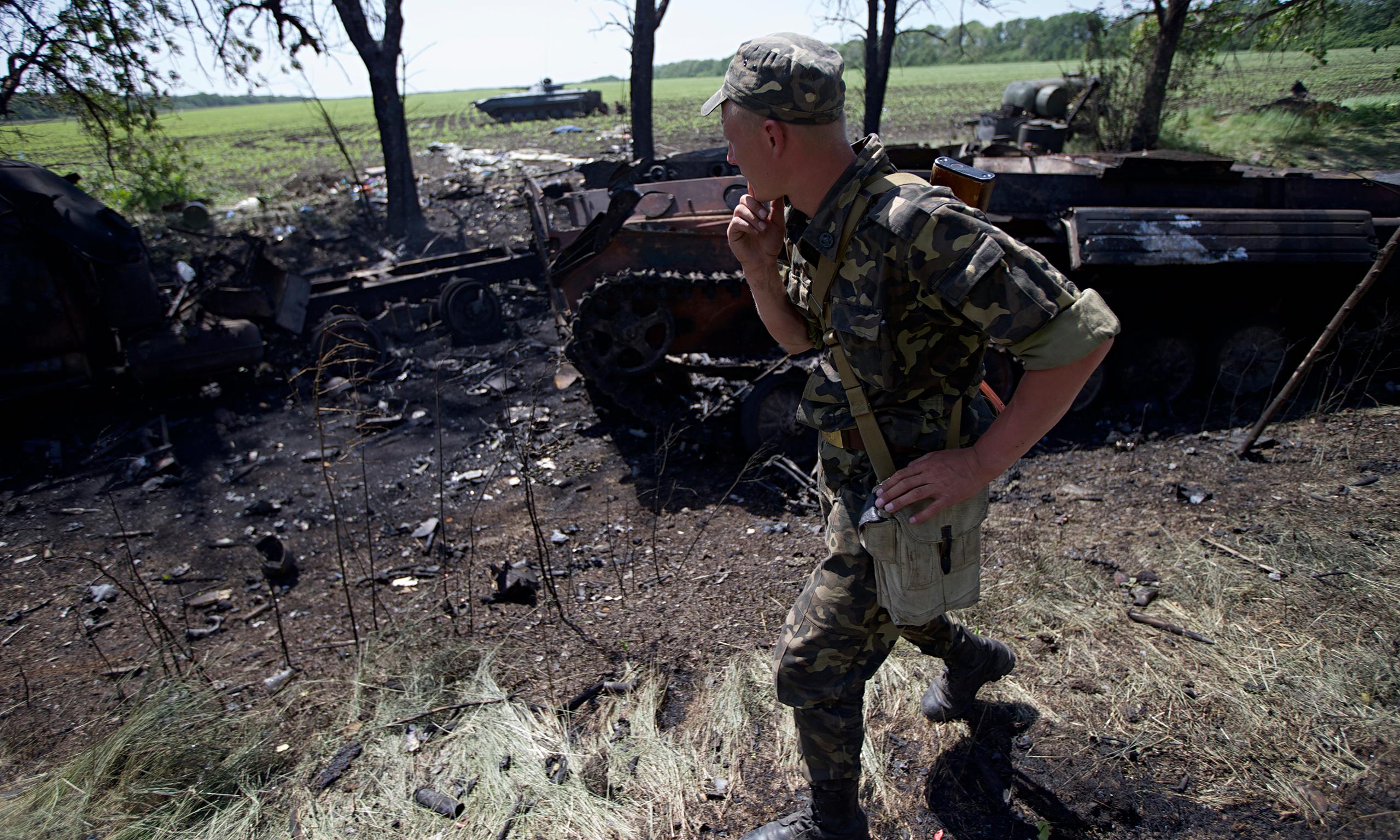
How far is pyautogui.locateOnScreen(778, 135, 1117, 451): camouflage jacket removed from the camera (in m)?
1.59

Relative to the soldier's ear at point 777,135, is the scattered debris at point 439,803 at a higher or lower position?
lower

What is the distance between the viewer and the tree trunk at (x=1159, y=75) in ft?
43.5

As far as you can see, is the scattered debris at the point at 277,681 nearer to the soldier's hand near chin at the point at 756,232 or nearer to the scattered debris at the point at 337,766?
the scattered debris at the point at 337,766

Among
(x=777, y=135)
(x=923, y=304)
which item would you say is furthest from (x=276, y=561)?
(x=923, y=304)

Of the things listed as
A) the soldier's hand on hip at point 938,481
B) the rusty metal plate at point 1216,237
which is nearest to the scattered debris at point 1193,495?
the rusty metal plate at point 1216,237

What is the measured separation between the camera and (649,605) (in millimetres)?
3832

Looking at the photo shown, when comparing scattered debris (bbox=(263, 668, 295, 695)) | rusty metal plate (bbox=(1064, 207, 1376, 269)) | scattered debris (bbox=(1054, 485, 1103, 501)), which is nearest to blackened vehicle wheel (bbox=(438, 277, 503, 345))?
scattered debris (bbox=(263, 668, 295, 695))

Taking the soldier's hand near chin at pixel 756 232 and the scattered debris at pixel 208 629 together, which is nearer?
the soldier's hand near chin at pixel 756 232

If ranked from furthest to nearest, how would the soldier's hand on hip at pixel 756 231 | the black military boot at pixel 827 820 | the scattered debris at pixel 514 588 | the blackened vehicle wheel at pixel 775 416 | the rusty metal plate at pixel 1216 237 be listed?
1. the rusty metal plate at pixel 1216 237
2. the blackened vehicle wheel at pixel 775 416
3. the scattered debris at pixel 514 588
4. the black military boot at pixel 827 820
5. the soldier's hand on hip at pixel 756 231

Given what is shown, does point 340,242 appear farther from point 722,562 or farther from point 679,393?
point 722,562

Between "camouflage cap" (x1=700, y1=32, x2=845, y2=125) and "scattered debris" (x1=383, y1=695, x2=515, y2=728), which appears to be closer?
"camouflage cap" (x1=700, y1=32, x2=845, y2=125)

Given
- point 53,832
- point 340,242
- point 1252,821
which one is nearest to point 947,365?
point 1252,821

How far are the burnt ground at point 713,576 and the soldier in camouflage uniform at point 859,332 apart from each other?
0.71 meters

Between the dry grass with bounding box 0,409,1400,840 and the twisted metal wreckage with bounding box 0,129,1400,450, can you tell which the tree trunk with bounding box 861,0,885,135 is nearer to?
the twisted metal wreckage with bounding box 0,129,1400,450
